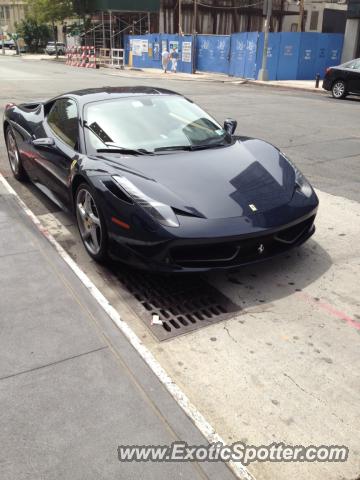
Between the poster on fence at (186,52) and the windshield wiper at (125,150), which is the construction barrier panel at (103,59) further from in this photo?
the windshield wiper at (125,150)

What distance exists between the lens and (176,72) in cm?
3266

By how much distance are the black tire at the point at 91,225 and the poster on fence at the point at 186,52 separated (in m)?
29.7

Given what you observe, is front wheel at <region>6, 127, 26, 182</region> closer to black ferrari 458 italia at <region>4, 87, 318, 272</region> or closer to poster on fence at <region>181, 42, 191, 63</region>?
black ferrari 458 italia at <region>4, 87, 318, 272</region>

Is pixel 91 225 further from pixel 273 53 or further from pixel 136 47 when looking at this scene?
pixel 136 47

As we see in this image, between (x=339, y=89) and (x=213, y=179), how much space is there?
50.8 feet

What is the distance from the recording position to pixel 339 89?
1741 centimetres

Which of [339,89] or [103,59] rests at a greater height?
[339,89]

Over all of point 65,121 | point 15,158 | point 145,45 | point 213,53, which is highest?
point 145,45

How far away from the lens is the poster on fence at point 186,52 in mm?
31641

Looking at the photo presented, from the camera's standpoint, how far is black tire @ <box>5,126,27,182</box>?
637 centimetres

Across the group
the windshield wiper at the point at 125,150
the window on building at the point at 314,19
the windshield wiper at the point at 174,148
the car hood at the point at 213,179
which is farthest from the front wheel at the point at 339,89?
the window on building at the point at 314,19

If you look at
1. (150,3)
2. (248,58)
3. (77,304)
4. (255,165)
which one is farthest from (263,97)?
(150,3)

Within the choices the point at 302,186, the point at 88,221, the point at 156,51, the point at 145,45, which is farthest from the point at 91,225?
the point at 145,45

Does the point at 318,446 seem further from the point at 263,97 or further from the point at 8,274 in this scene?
the point at 263,97
